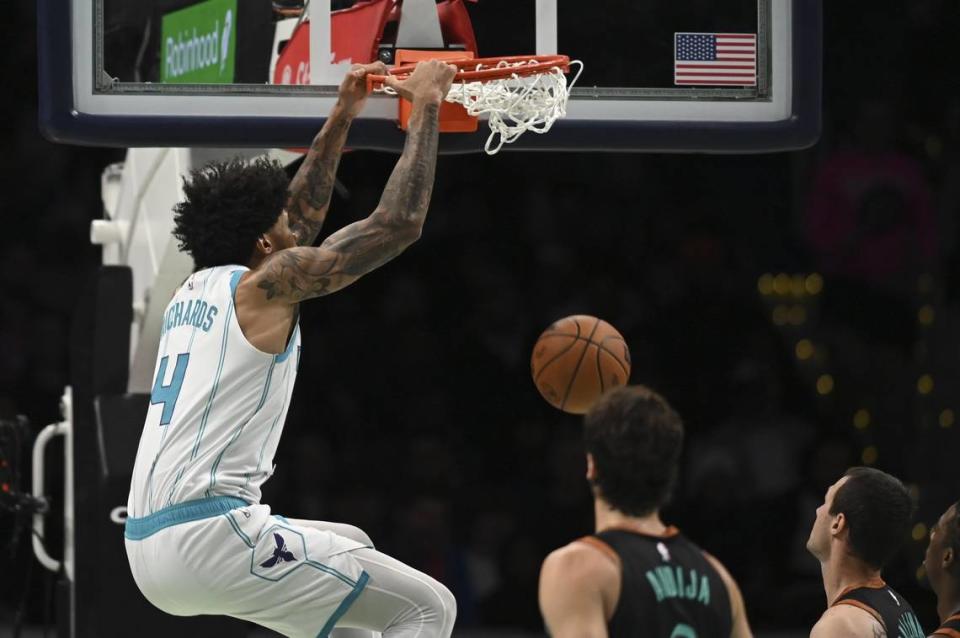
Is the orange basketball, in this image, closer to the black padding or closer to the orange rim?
the orange rim

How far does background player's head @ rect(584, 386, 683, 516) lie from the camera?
304 centimetres

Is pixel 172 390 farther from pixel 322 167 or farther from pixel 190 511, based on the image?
pixel 322 167

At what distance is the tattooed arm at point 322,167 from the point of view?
15.0ft

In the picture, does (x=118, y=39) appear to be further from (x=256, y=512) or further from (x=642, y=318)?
(x=642, y=318)

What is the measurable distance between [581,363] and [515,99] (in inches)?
35.8

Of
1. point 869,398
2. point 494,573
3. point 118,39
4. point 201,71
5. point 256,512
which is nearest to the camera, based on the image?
point 256,512

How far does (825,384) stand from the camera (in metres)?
9.73

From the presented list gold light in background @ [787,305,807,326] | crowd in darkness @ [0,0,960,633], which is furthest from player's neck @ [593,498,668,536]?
gold light in background @ [787,305,807,326]

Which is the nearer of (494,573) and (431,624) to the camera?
(431,624)

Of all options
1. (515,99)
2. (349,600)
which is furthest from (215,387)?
(515,99)

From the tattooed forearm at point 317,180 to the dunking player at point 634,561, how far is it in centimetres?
168

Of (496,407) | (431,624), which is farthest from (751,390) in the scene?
(431,624)

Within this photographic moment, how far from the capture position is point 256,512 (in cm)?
396

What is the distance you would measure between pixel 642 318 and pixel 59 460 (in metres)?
3.54
